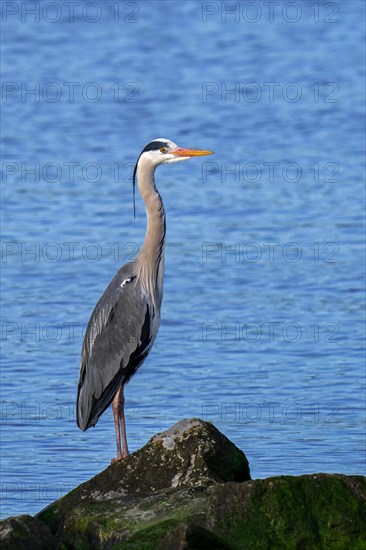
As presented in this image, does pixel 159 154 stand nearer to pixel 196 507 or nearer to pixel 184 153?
pixel 184 153

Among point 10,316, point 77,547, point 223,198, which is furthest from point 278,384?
point 223,198

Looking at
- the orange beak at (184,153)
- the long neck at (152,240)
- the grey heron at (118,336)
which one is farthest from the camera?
the orange beak at (184,153)

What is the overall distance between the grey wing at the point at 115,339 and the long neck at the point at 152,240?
0.15 m

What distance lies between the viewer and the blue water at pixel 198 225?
12.3 metres

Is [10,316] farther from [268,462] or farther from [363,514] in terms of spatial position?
[363,514]

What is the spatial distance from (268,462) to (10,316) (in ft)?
16.2

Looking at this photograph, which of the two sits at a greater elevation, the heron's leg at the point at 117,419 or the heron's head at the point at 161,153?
the heron's head at the point at 161,153

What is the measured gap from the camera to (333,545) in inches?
301

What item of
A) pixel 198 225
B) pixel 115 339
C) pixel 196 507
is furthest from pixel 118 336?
pixel 198 225

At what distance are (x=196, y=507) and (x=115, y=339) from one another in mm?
2579

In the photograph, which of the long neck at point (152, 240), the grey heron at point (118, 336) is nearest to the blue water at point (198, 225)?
the grey heron at point (118, 336)

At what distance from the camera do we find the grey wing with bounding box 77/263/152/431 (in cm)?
1027

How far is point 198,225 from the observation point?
1814 centimetres

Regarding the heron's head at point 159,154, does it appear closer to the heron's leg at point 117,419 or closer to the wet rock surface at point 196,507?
the heron's leg at point 117,419
